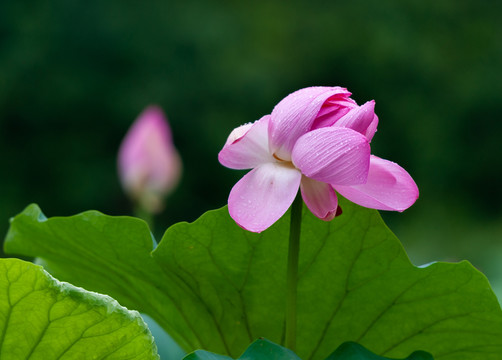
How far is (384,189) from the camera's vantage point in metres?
0.35

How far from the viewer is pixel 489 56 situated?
294 inches

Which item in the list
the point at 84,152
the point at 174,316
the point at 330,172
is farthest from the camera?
the point at 84,152

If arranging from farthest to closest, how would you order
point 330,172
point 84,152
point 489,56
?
point 489,56, point 84,152, point 330,172

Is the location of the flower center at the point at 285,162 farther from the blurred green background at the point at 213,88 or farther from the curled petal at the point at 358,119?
the blurred green background at the point at 213,88

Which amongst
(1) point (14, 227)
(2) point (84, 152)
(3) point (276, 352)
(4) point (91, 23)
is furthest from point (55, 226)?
(4) point (91, 23)

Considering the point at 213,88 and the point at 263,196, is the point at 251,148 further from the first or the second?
the point at 213,88

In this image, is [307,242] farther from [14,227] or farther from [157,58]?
[157,58]

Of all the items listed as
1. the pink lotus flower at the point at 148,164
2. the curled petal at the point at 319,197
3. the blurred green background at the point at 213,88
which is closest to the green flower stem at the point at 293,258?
the curled petal at the point at 319,197

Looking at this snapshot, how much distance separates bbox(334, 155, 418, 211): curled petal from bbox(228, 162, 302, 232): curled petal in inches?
1.2

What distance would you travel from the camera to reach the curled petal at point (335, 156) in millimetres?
323

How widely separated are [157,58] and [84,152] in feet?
3.79

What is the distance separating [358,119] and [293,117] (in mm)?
30

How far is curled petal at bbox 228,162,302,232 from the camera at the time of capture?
1.06ft

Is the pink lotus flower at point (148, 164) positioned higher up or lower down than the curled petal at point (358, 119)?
lower down
